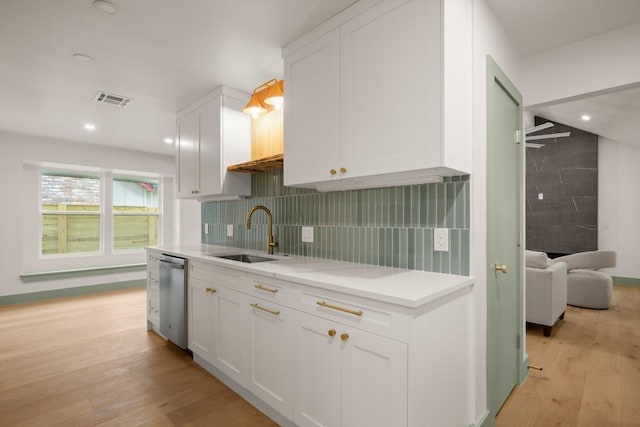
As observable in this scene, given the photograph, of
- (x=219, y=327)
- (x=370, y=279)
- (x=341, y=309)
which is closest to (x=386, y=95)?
(x=370, y=279)

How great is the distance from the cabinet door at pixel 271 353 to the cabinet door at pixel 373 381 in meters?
0.39

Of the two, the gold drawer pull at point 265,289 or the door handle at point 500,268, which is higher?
the door handle at point 500,268

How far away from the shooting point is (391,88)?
1588mm

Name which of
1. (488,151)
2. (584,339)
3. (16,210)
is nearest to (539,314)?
(584,339)

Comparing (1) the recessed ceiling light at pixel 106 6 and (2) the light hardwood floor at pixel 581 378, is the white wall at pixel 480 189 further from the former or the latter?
(1) the recessed ceiling light at pixel 106 6

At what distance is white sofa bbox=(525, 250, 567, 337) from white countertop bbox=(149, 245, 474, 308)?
7.28ft

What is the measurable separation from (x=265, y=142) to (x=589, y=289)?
442 centimetres

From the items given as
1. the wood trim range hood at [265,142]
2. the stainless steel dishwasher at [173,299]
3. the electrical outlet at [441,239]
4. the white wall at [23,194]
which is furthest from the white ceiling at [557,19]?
the white wall at [23,194]

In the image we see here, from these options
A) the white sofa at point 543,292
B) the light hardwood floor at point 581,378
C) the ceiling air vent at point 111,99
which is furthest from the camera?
the white sofa at point 543,292

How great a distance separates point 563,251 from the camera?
625cm

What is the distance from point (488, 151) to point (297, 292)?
4.30ft

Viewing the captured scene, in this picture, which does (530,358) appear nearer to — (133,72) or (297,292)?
(297,292)

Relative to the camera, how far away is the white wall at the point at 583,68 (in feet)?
6.36

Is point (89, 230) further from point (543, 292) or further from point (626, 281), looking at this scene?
point (626, 281)
